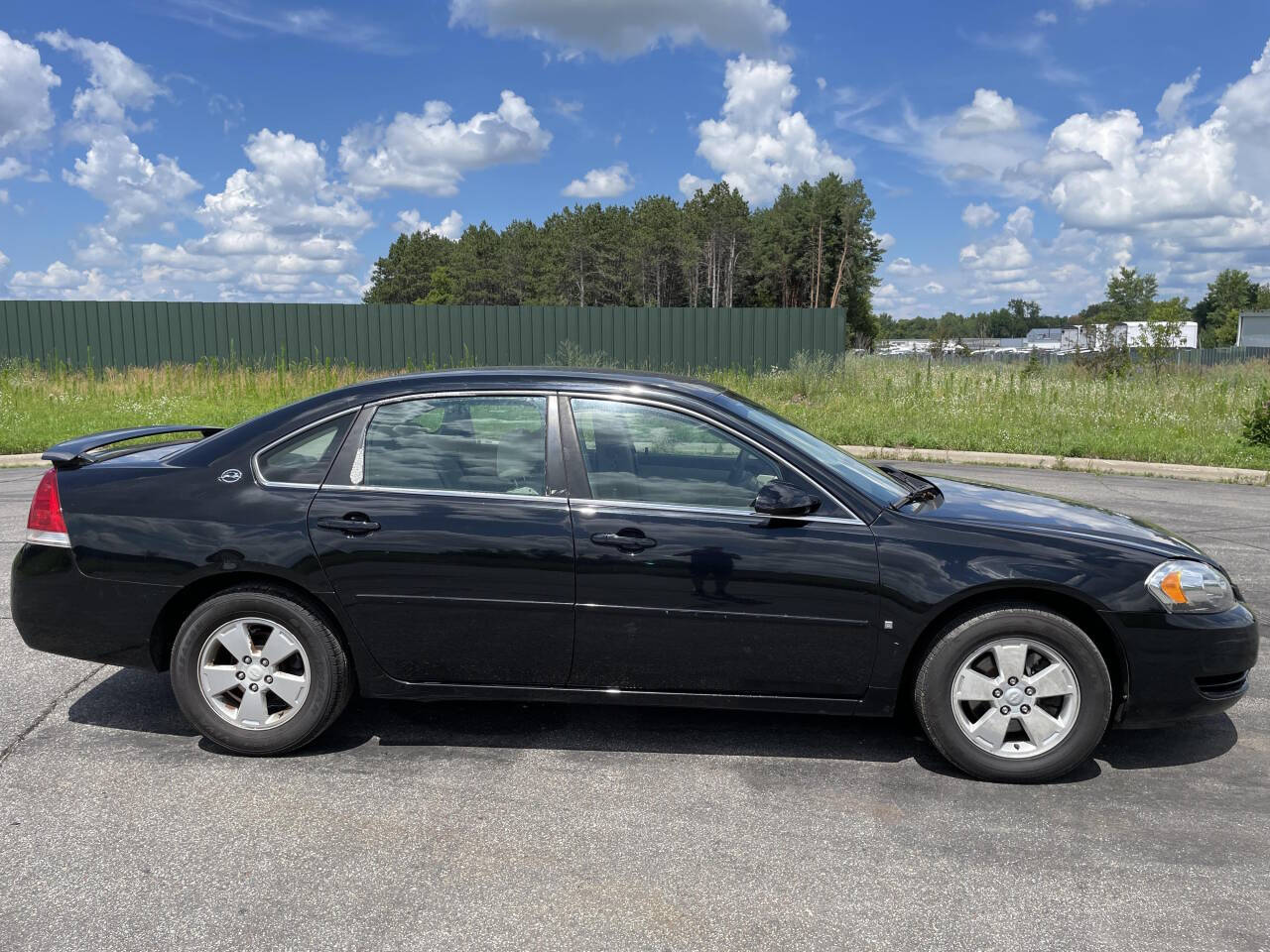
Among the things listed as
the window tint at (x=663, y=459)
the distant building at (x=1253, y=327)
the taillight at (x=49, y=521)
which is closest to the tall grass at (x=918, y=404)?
the window tint at (x=663, y=459)

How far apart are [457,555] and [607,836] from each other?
121cm

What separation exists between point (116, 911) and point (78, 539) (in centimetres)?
174

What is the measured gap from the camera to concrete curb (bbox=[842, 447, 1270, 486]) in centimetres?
1288

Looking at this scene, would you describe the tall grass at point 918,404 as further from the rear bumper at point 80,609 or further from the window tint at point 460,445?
the rear bumper at point 80,609

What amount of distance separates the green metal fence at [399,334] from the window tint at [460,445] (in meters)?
23.5

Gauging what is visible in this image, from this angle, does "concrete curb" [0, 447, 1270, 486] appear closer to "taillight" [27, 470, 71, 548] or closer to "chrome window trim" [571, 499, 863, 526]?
"chrome window trim" [571, 499, 863, 526]

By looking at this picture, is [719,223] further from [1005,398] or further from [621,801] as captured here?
[621,801]

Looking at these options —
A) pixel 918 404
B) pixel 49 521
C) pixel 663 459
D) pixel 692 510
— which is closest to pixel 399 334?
pixel 918 404

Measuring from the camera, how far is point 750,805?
12.0 ft

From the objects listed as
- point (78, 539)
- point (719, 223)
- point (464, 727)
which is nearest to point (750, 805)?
point (464, 727)

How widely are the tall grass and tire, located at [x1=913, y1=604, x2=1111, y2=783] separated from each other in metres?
11.7

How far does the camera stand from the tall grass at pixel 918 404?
15.2m

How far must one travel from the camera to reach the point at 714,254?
88375mm

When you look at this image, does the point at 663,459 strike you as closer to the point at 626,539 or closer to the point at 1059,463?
the point at 626,539
